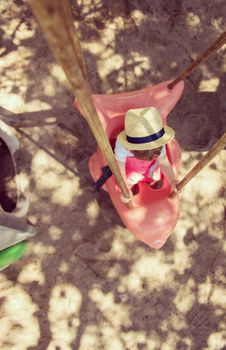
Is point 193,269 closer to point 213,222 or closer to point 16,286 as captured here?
point 213,222

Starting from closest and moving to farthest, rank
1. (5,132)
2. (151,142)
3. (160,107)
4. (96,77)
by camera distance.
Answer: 1. (151,142)
2. (160,107)
3. (5,132)
4. (96,77)

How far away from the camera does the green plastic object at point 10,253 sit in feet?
10.5

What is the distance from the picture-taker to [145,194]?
3455mm

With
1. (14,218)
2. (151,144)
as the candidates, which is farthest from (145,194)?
(14,218)

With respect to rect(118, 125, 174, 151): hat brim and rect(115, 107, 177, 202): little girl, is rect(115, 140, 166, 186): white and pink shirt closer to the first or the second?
rect(115, 107, 177, 202): little girl

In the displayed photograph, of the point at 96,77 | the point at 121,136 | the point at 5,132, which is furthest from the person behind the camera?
the point at 96,77

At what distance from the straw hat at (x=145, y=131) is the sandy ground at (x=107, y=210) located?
1283 mm

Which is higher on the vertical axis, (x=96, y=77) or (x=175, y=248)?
(x=96, y=77)

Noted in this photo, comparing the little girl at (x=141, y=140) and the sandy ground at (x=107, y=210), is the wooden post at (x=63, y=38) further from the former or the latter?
the sandy ground at (x=107, y=210)

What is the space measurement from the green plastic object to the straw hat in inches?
59.7

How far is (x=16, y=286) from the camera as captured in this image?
370cm

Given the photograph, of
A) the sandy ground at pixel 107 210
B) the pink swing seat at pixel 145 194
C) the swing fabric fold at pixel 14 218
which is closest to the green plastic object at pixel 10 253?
the swing fabric fold at pixel 14 218

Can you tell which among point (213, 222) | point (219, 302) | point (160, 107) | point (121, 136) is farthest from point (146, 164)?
point (219, 302)

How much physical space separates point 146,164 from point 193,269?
1.40 m
